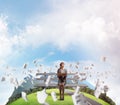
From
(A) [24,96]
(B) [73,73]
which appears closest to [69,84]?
(B) [73,73]

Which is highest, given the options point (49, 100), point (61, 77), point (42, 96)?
point (61, 77)

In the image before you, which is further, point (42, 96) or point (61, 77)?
point (42, 96)

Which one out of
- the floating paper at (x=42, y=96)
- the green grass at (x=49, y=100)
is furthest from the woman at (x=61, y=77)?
the floating paper at (x=42, y=96)

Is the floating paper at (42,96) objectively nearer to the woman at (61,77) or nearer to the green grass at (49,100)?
the green grass at (49,100)

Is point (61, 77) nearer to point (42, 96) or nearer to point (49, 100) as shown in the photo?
point (49, 100)

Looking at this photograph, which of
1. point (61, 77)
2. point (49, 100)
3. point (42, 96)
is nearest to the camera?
point (61, 77)

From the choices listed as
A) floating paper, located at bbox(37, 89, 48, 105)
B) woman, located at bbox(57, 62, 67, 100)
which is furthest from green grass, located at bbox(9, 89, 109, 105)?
woman, located at bbox(57, 62, 67, 100)

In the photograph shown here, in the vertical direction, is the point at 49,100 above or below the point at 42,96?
below

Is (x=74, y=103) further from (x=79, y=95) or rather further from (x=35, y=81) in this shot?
(x=35, y=81)

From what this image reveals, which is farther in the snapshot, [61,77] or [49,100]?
[49,100]

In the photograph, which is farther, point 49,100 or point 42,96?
point 42,96

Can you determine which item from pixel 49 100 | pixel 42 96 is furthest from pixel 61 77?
pixel 42 96

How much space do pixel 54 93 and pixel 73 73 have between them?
1.43 metres

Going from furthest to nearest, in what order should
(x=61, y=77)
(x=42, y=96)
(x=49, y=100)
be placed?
1. (x=42, y=96)
2. (x=49, y=100)
3. (x=61, y=77)
